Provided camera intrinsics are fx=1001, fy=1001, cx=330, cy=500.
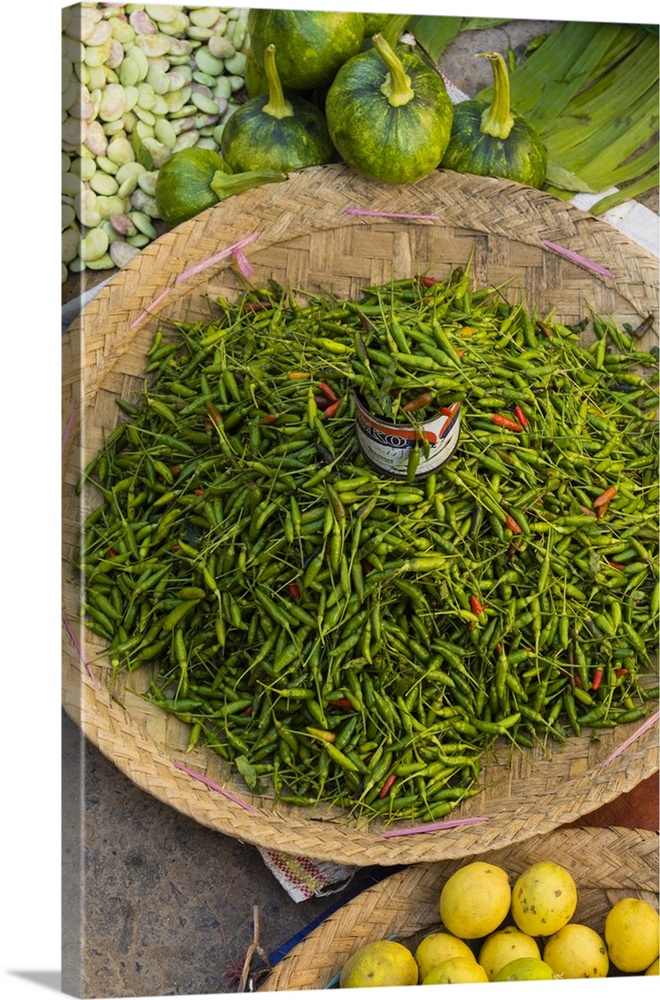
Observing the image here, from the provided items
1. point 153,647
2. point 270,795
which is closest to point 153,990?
point 270,795

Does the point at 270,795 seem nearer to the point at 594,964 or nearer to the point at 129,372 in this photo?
the point at 594,964

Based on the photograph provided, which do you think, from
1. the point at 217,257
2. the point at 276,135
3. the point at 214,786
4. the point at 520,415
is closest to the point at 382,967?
the point at 214,786

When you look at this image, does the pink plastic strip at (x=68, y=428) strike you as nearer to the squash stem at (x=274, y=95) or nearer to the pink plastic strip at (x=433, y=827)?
the squash stem at (x=274, y=95)

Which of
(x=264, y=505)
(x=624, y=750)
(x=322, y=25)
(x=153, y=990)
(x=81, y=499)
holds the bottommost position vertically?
(x=153, y=990)

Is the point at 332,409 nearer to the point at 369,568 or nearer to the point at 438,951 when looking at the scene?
the point at 369,568

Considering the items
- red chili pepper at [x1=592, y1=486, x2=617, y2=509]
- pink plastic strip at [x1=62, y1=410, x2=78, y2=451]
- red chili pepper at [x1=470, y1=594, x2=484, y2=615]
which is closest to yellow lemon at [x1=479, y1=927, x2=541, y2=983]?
red chili pepper at [x1=470, y1=594, x2=484, y2=615]

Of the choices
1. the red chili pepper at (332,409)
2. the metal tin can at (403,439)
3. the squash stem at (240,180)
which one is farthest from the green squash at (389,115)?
the metal tin can at (403,439)

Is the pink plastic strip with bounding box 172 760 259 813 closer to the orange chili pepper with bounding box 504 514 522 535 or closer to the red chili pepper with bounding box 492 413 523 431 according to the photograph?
the orange chili pepper with bounding box 504 514 522 535
